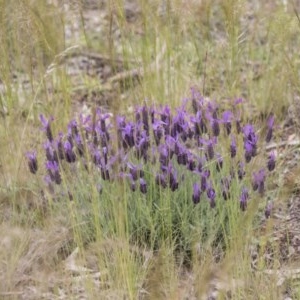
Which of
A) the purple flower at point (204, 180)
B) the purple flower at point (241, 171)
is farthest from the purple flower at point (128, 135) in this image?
the purple flower at point (241, 171)

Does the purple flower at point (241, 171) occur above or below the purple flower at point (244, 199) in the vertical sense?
above

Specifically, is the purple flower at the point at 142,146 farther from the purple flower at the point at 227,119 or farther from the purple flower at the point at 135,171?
the purple flower at the point at 227,119

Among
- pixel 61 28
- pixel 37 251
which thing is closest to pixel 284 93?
pixel 61 28

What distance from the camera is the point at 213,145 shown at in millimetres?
2941

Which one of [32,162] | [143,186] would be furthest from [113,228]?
[32,162]

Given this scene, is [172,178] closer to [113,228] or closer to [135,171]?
[135,171]

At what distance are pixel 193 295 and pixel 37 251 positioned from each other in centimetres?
61

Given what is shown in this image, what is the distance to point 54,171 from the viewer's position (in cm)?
295

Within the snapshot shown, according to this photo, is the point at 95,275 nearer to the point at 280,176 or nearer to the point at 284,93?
the point at 280,176

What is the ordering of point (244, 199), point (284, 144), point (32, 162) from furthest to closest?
point (284, 144) < point (32, 162) < point (244, 199)

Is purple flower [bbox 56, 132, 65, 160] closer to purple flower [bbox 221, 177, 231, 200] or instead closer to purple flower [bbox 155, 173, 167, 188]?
purple flower [bbox 155, 173, 167, 188]

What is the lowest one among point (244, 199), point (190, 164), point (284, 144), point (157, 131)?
point (284, 144)

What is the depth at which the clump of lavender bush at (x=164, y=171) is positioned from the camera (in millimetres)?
2861

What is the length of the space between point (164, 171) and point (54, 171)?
45 centimetres
